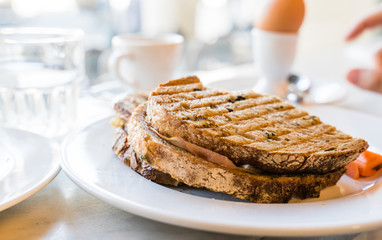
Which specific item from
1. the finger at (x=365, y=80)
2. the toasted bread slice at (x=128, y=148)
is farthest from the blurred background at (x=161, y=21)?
the toasted bread slice at (x=128, y=148)

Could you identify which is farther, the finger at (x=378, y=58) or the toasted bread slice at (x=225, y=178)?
the finger at (x=378, y=58)

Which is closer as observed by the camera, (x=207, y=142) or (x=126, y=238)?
(x=126, y=238)

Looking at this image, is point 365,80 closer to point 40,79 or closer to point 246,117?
point 246,117

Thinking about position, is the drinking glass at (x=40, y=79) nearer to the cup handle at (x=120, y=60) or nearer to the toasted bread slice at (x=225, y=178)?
the cup handle at (x=120, y=60)

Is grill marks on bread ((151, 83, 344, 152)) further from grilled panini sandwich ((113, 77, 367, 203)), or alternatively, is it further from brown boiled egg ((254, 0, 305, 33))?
brown boiled egg ((254, 0, 305, 33))

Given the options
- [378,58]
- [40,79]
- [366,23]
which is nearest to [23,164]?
[40,79]

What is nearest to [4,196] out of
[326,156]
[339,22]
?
[326,156]

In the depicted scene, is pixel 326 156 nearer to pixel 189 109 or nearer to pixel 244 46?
pixel 189 109
